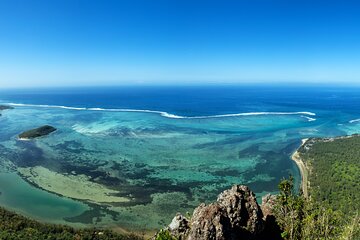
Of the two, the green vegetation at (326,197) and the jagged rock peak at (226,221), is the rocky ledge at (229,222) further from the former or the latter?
the green vegetation at (326,197)

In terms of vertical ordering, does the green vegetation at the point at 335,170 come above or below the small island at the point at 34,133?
below

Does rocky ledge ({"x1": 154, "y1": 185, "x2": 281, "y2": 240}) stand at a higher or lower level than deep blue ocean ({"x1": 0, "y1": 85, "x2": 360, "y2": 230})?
higher

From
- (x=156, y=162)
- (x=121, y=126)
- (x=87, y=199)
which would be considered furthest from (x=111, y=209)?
(x=121, y=126)

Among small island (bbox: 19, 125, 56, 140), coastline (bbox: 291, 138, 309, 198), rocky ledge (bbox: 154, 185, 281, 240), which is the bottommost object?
coastline (bbox: 291, 138, 309, 198)

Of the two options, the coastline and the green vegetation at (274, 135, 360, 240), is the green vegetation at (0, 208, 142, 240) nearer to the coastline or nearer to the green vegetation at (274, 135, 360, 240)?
the green vegetation at (274, 135, 360, 240)

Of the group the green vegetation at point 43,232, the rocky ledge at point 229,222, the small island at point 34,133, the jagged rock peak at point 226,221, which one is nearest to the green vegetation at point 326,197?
the rocky ledge at point 229,222

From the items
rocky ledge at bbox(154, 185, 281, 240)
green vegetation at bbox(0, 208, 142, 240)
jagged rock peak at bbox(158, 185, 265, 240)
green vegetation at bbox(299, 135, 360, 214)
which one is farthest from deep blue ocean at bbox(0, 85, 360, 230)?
jagged rock peak at bbox(158, 185, 265, 240)

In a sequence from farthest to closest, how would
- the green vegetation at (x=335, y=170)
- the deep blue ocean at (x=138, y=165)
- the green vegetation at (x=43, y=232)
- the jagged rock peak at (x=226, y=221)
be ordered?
the deep blue ocean at (x=138, y=165) < the green vegetation at (x=335, y=170) < the green vegetation at (x=43, y=232) < the jagged rock peak at (x=226, y=221)
